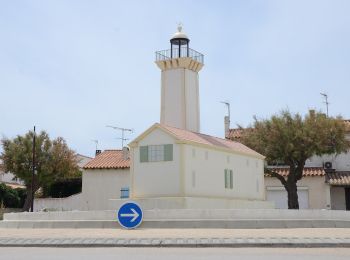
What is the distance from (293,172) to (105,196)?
573 inches

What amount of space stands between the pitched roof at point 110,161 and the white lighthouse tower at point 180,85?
31.6 feet

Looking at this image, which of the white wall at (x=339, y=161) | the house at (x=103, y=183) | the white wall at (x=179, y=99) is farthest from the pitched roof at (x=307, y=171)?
the house at (x=103, y=183)

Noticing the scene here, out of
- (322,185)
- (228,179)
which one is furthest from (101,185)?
(322,185)

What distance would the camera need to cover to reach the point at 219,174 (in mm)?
29000

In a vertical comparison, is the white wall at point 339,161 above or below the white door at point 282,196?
above

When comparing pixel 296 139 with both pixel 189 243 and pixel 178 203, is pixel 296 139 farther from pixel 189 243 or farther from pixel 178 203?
pixel 189 243

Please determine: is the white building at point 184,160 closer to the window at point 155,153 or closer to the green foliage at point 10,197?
the window at point 155,153

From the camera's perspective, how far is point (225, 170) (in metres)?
29.7

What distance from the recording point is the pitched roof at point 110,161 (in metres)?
41.1

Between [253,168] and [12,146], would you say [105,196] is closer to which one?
[12,146]

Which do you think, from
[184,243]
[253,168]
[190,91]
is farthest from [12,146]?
[184,243]

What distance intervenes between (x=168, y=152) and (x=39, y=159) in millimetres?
20201

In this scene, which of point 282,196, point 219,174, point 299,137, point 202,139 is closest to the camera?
point 219,174

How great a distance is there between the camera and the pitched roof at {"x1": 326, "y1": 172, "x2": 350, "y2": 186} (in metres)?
39.3
